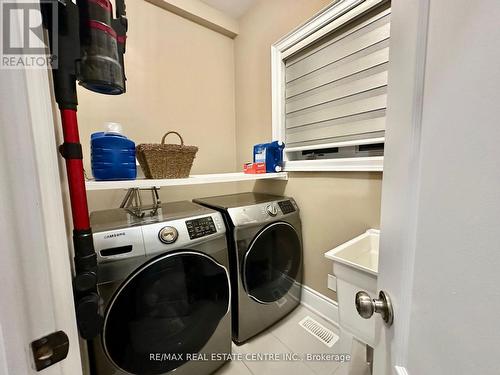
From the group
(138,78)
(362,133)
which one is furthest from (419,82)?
(138,78)

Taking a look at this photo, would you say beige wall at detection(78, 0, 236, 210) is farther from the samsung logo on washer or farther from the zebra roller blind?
the samsung logo on washer

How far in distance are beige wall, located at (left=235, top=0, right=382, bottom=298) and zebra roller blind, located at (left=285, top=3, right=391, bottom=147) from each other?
227 mm

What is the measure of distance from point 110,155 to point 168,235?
18.4 inches

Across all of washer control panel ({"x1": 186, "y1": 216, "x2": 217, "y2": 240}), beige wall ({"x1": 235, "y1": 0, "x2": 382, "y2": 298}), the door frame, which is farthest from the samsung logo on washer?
beige wall ({"x1": 235, "y1": 0, "x2": 382, "y2": 298})

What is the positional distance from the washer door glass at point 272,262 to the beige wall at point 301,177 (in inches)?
6.7

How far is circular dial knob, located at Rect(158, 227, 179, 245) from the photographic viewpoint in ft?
3.01

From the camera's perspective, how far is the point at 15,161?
0.98ft

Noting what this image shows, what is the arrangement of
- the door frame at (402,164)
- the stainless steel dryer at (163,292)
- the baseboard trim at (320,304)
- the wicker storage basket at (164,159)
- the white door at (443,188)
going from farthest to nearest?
the baseboard trim at (320,304) < the wicker storage basket at (164,159) < the stainless steel dryer at (163,292) < the door frame at (402,164) < the white door at (443,188)

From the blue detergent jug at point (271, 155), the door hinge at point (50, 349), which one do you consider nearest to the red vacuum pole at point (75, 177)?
the door hinge at point (50, 349)

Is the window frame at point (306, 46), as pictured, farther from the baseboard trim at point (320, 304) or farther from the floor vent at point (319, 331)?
Result: the floor vent at point (319, 331)

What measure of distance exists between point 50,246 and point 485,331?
0.64 meters

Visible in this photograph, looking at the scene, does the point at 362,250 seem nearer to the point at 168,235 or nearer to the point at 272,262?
the point at 272,262

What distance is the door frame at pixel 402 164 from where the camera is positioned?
1.31 ft

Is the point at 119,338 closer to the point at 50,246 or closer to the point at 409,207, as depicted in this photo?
the point at 50,246
